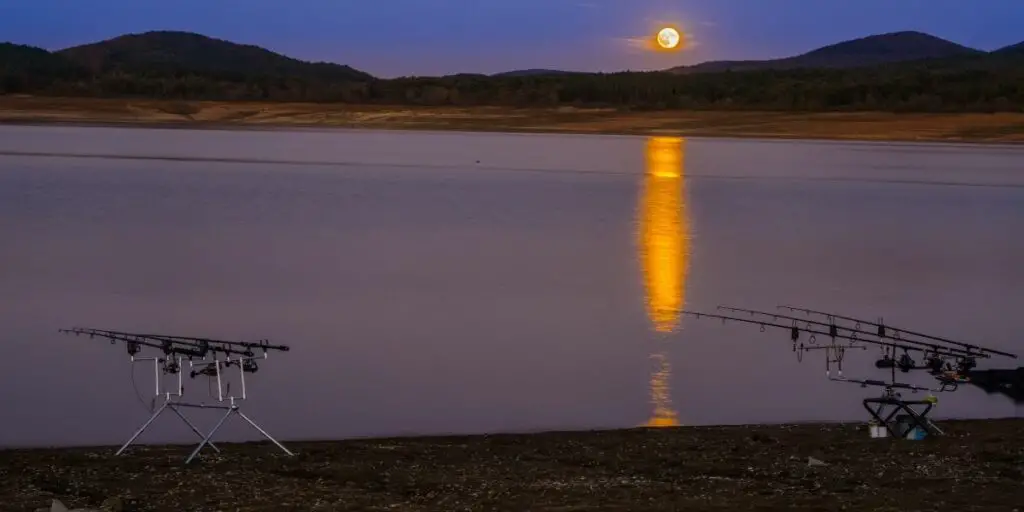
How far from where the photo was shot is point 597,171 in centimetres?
3691

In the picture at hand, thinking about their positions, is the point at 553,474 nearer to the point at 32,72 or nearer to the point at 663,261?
the point at 663,261

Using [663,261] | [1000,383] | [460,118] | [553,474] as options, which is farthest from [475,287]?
[460,118]

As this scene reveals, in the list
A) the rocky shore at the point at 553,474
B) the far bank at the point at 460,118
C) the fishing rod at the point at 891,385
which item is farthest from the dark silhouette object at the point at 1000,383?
the far bank at the point at 460,118

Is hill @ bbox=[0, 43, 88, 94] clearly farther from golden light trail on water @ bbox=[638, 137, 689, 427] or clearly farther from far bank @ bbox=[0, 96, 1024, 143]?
golden light trail on water @ bbox=[638, 137, 689, 427]

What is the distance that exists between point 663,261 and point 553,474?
10.8 m

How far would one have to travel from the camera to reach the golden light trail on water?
28.6ft

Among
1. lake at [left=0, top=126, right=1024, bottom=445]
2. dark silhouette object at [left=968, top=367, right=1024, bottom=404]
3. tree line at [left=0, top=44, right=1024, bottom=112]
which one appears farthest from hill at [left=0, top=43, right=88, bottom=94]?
dark silhouette object at [left=968, top=367, right=1024, bottom=404]

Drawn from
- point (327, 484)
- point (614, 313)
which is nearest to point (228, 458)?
point (327, 484)

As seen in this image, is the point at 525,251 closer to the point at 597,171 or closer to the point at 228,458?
the point at 228,458

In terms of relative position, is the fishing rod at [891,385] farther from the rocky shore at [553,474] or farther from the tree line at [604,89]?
the tree line at [604,89]

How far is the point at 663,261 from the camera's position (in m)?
16.4

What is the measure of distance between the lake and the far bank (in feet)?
A: 82.2

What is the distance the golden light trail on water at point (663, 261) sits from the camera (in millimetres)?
8727

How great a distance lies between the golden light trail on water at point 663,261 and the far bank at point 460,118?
75.3 feet
